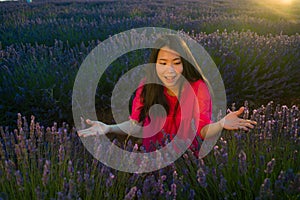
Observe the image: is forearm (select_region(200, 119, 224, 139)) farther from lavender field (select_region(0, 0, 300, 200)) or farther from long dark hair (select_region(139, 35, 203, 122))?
long dark hair (select_region(139, 35, 203, 122))

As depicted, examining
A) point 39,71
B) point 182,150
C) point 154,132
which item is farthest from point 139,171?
point 39,71

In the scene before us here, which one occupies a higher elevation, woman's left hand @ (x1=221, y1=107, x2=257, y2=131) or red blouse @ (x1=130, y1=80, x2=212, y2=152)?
woman's left hand @ (x1=221, y1=107, x2=257, y2=131)

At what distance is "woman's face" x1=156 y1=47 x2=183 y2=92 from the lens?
2.54 meters

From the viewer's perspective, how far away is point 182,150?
83.4 inches

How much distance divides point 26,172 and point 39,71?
219cm

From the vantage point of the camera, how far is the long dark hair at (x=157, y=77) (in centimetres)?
257

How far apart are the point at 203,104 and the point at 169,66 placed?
33cm

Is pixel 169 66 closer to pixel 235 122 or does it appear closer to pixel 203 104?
pixel 203 104

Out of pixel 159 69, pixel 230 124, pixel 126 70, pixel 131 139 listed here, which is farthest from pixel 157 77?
pixel 126 70

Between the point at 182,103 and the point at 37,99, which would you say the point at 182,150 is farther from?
the point at 37,99

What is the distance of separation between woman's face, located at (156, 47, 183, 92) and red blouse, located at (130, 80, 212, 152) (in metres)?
0.15

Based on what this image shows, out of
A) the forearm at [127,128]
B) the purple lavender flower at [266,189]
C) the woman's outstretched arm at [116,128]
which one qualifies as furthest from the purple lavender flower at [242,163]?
the forearm at [127,128]

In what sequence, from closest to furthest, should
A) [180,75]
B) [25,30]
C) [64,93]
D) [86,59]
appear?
[180,75] → [64,93] → [86,59] → [25,30]

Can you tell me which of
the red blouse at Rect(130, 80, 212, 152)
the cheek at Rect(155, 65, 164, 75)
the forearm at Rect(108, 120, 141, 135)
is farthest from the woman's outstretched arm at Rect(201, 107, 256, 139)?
the forearm at Rect(108, 120, 141, 135)
